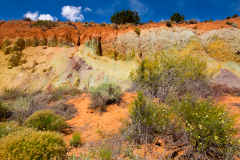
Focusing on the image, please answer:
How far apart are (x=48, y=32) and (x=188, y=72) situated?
14489 millimetres

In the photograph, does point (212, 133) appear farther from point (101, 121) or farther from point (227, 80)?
point (227, 80)

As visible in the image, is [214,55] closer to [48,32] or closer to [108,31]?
[108,31]

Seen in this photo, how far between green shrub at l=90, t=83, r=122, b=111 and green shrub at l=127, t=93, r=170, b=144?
3.74 metres

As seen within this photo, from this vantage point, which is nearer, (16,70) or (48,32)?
(16,70)

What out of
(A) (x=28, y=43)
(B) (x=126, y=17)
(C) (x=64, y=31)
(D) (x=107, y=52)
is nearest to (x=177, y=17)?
(B) (x=126, y=17)

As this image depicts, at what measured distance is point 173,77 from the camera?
5.47 meters

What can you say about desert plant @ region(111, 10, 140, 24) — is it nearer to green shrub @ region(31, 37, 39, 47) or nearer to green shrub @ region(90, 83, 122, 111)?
green shrub @ region(31, 37, 39, 47)

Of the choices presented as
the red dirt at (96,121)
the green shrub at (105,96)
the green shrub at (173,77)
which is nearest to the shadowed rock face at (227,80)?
the green shrub at (173,77)

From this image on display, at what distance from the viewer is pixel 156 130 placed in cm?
316

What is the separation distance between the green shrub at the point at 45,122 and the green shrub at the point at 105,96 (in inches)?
96.5

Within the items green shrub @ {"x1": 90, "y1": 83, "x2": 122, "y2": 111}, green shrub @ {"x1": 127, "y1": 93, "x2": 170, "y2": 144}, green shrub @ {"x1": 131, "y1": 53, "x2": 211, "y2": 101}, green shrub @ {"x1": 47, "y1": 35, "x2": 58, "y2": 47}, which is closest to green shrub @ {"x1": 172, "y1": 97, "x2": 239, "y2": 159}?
green shrub @ {"x1": 127, "y1": 93, "x2": 170, "y2": 144}

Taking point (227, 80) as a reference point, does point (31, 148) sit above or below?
below

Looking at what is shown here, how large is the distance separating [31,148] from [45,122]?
8.93 feet

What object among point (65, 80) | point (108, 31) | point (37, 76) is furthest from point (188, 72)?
point (37, 76)
